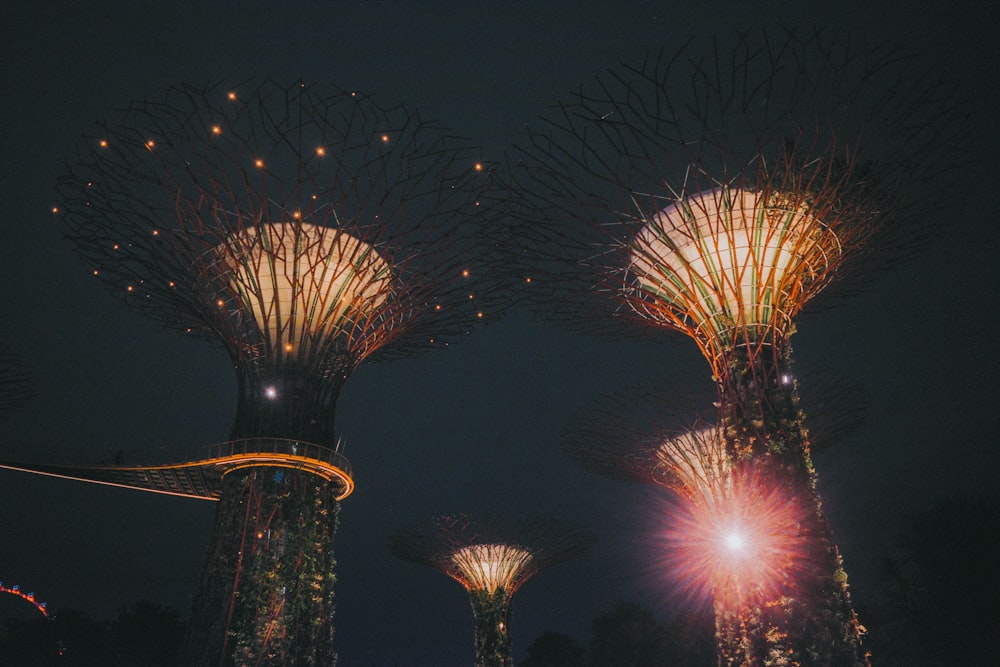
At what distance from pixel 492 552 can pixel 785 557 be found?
76.4 ft

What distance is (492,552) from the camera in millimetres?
31516

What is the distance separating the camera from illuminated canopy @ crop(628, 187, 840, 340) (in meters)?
11.4

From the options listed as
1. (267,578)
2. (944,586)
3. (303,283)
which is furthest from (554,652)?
(303,283)

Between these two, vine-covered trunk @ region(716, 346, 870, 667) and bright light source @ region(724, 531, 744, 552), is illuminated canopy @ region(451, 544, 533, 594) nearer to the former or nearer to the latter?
vine-covered trunk @ region(716, 346, 870, 667)

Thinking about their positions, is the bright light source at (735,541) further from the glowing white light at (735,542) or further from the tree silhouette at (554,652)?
the tree silhouette at (554,652)

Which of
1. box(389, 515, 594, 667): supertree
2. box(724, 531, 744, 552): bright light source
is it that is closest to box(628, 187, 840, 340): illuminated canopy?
box(724, 531, 744, 552): bright light source

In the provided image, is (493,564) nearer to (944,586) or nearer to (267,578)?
(944,586)

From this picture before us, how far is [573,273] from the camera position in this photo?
519 inches

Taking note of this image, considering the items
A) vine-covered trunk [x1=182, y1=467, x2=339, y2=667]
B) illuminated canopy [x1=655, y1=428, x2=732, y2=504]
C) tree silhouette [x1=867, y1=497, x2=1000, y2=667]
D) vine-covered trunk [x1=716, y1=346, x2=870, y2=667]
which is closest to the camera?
vine-covered trunk [x1=716, y1=346, x2=870, y2=667]

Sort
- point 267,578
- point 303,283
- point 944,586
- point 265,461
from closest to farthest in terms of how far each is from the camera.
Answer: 1. point 267,578
2. point 265,461
3. point 303,283
4. point 944,586

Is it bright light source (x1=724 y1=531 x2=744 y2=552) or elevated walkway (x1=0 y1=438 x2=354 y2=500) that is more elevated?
elevated walkway (x1=0 y1=438 x2=354 y2=500)

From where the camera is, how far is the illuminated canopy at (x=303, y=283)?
49.4 feet

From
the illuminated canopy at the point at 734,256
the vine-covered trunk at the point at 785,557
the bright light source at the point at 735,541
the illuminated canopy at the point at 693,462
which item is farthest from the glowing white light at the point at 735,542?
the illuminated canopy at the point at 693,462

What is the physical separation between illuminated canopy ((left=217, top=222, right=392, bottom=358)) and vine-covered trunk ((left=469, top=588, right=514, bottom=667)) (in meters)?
19.3
